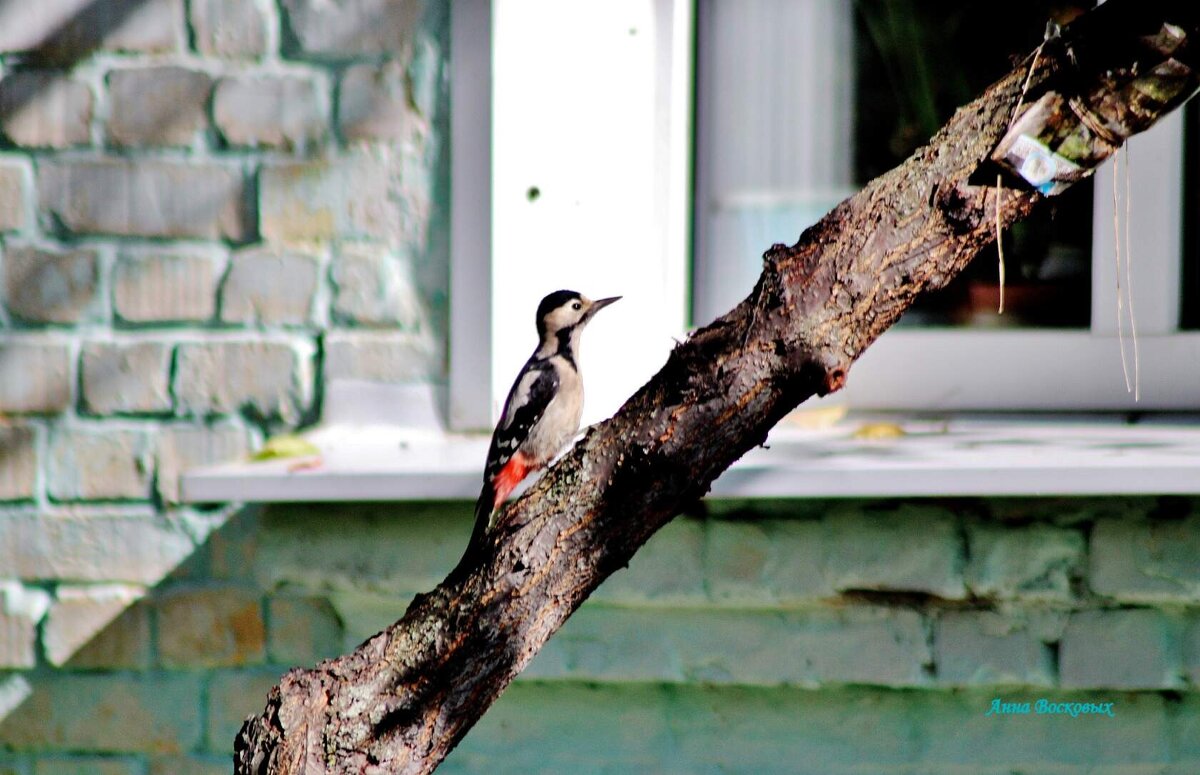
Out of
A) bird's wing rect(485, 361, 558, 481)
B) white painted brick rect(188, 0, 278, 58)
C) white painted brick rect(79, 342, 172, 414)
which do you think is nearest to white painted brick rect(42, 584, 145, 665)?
white painted brick rect(79, 342, 172, 414)

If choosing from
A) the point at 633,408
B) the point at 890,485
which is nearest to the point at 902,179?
the point at 633,408

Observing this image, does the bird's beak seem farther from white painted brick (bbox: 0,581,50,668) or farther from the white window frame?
white painted brick (bbox: 0,581,50,668)

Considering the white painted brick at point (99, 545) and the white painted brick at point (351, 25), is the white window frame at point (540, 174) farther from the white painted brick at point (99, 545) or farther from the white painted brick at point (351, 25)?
the white painted brick at point (99, 545)

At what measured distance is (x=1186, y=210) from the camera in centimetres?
377

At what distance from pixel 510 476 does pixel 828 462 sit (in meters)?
0.70

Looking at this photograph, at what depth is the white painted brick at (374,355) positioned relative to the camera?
3545mm

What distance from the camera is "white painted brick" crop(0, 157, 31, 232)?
360cm

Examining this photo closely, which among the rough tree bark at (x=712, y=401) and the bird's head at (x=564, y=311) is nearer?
the rough tree bark at (x=712, y=401)

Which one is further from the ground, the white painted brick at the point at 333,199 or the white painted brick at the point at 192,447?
the white painted brick at the point at 333,199

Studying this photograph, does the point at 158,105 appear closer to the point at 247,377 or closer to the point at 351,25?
the point at 351,25

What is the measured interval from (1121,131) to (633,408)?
2.26 ft

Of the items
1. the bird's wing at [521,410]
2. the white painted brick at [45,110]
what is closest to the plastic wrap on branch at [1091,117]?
the bird's wing at [521,410]

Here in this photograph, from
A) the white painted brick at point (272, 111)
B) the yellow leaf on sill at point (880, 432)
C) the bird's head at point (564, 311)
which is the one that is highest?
the white painted brick at point (272, 111)

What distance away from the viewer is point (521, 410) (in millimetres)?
3189
